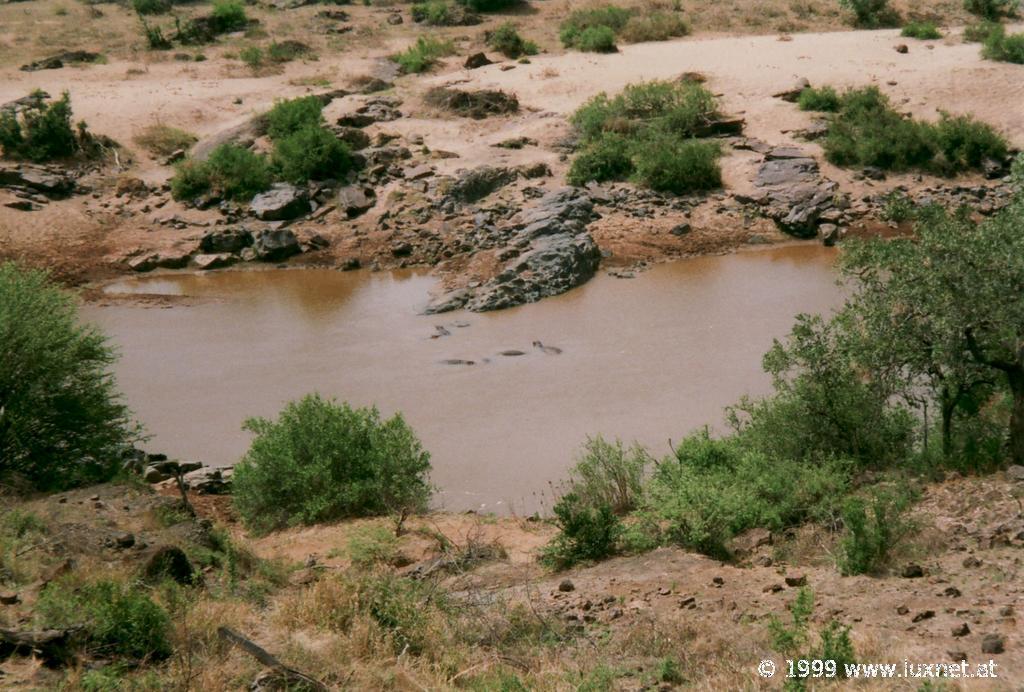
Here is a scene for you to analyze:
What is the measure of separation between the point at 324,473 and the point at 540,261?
973 centimetres

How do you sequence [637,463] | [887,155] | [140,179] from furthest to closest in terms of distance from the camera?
[140,179] < [887,155] < [637,463]

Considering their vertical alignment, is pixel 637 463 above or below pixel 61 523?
below

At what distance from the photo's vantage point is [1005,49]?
87.2ft

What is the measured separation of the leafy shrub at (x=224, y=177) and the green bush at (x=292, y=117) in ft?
4.91

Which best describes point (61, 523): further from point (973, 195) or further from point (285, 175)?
point (973, 195)

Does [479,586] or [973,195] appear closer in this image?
[479,586]

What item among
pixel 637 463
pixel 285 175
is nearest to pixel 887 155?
pixel 285 175

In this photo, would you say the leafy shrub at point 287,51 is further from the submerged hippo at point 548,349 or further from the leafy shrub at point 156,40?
the submerged hippo at point 548,349

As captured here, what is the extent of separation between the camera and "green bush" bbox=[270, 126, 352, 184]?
2434 centimetres

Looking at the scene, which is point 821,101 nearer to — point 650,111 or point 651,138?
point 650,111

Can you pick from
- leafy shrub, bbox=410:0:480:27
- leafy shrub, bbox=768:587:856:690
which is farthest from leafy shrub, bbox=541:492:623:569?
leafy shrub, bbox=410:0:480:27

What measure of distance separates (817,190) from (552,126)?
22.4ft

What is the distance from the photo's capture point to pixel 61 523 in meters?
7.82

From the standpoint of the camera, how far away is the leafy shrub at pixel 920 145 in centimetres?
2294
